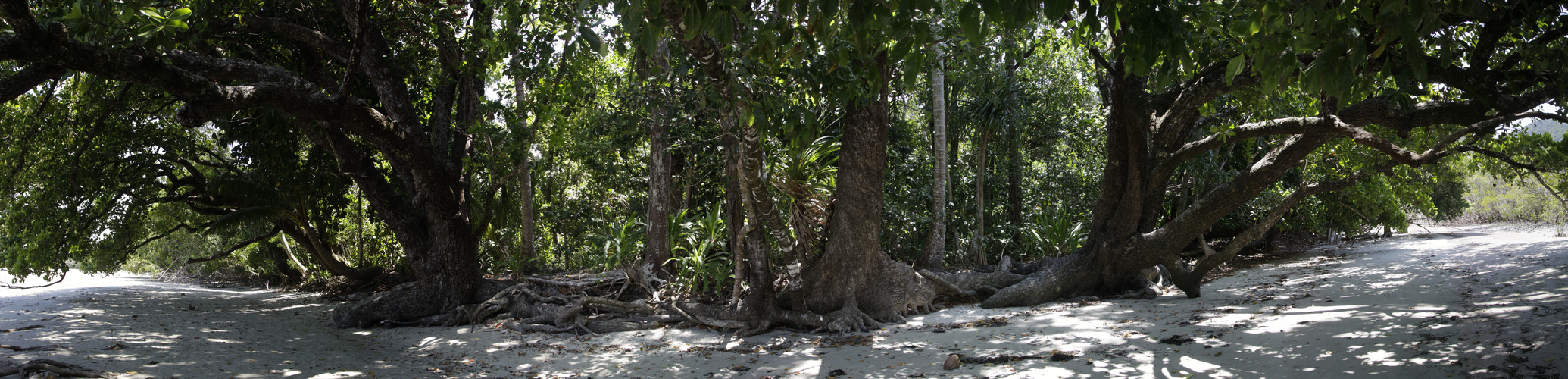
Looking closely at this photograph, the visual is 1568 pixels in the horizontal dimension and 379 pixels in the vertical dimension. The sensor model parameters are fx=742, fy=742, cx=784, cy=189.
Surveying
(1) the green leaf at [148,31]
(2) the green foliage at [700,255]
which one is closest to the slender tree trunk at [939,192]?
(2) the green foliage at [700,255]

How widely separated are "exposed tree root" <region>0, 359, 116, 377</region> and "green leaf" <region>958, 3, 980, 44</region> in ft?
15.2

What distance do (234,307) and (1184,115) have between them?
11.1 meters

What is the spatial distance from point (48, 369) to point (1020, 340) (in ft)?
18.8

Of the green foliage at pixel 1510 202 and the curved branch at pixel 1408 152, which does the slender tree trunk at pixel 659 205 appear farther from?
the green foliage at pixel 1510 202

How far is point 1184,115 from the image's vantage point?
7465mm

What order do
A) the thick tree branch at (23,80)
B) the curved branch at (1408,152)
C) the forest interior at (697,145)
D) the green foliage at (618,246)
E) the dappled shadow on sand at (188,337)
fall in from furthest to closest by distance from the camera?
the green foliage at (618,246)
the curved branch at (1408,152)
the thick tree branch at (23,80)
the dappled shadow on sand at (188,337)
the forest interior at (697,145)

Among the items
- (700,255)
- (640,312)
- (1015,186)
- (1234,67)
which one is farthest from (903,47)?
(1015,186)

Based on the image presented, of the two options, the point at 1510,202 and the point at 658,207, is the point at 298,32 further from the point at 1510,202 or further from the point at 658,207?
the point at 1510,202

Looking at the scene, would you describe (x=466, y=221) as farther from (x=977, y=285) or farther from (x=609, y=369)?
(x=977, y=285)

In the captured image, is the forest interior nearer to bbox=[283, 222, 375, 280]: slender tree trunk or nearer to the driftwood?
bbox=[283, 222, 375, 280]: slender tree trunk

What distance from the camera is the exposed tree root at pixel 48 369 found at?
372cm

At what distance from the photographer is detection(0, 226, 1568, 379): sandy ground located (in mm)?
4023

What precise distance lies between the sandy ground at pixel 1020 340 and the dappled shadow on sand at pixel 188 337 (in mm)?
31

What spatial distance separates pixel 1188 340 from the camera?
482 centimetres
